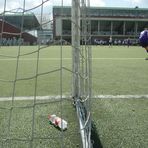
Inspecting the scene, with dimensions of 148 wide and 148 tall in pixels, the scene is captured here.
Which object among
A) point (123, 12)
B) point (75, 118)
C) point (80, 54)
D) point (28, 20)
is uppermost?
point (28, 20)

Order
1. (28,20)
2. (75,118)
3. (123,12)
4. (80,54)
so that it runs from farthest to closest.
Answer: (123,12) → (28,20) → (80,54) → (75,118)

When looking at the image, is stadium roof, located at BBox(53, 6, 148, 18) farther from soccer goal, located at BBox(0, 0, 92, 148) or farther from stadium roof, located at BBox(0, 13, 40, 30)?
soccer goal, located at BBox(0, 0, 92, 148)

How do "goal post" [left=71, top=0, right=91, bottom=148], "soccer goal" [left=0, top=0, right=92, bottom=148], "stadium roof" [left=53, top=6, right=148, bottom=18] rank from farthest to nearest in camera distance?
"stadium roof" [left=53, top=6, right=148, bottom=18], "goal post" [left=71, top=0, right=91, bottom=148], "soccer goal" [left=0, top=0, right=92, bottom=148]

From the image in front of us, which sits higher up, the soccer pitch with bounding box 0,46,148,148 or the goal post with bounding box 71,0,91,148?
the goal post with bounding box 71,0,91,148

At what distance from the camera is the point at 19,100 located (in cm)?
489

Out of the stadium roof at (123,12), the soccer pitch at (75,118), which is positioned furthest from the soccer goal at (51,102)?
the stadium roof at (123,12)

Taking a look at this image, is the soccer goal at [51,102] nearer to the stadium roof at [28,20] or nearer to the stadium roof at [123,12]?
the stadium roof at [28,20]

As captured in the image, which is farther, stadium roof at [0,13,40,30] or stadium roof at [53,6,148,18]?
stadium roof at [53,6,148,18]

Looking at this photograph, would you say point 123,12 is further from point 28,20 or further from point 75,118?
point 75,118

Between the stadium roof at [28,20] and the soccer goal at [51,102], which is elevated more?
the stadium roof at [28,20]

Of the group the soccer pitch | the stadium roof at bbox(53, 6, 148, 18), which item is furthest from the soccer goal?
the stadium roof at bbox(53, 6, 148, 18)

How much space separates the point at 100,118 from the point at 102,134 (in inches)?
22.8

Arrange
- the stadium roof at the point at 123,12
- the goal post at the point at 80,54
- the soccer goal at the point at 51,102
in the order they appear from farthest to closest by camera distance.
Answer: the stadium roof at the point at 123,12 → the goal post at the point at 80,54 → the soccer goal at the point at 51,102

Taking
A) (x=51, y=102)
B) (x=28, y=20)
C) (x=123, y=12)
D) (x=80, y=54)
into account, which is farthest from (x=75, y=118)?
(x=123, y=12)
